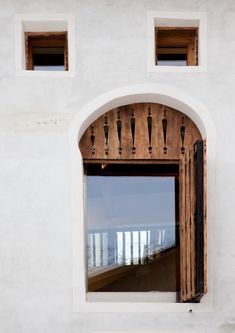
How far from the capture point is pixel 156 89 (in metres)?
5.62

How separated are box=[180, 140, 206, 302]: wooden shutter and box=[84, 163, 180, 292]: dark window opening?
21 cm

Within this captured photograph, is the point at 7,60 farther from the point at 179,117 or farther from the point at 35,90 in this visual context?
the point at 179,117

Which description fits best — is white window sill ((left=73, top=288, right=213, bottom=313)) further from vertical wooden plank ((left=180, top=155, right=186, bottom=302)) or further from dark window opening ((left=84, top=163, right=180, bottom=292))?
dark window opening ((left=84, top=163, right=180, bottom=292))

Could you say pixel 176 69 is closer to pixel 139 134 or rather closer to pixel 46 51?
pixel 139 134

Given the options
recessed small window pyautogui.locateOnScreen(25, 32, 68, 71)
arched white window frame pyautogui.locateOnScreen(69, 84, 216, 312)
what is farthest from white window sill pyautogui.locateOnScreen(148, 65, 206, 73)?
recessed small window pyautogui.locateOnScreen(25, 32, 68, 71)

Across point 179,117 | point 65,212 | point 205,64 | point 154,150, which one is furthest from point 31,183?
point 205,64

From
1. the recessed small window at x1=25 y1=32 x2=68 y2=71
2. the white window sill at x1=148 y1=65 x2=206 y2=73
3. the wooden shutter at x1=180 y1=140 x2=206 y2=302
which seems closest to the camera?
the wooden shutter at x1=180 y1=140 x2=206 y2=302

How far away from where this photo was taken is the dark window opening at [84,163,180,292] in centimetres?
571

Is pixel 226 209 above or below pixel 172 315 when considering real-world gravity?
above

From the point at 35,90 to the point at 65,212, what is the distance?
124 centimetres

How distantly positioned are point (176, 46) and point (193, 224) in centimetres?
194

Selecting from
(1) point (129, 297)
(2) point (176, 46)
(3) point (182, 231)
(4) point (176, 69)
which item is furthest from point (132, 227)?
(2) point (176, 46)

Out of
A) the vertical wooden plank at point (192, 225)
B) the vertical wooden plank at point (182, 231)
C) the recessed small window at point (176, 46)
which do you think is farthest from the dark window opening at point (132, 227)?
the recessed small window at point (176, 46)

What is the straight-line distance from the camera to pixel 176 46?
603 centimetres
